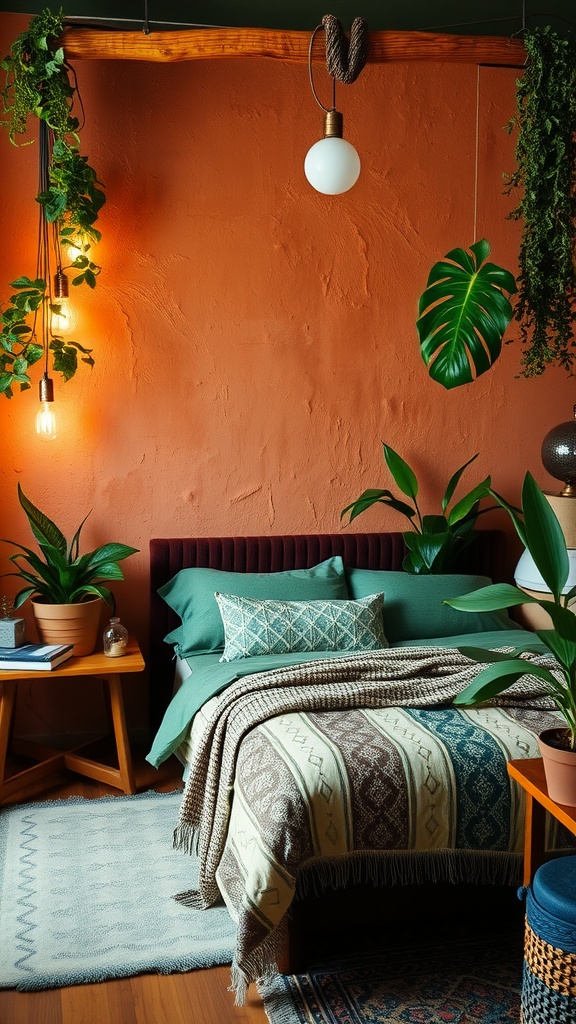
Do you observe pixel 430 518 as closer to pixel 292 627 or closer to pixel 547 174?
pixel 292 627

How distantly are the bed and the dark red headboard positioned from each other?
0.43ft

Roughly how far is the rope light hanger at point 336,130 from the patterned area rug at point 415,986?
234cm

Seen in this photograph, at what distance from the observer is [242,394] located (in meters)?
4.34

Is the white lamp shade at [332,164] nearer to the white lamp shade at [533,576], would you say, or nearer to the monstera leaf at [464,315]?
the monstera leaf at [464,315]

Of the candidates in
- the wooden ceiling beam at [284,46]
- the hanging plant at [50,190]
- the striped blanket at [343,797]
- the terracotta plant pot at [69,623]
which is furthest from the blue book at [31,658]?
the wooden ceiling beam at [284,46]

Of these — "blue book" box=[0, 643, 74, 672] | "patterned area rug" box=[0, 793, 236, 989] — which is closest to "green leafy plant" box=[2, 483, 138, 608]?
"blue book" box=[0, 643, 74, 672]

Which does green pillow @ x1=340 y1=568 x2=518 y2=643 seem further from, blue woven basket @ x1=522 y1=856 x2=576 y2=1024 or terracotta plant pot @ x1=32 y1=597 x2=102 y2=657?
blue woven basket @ x1=522 y1=856 x2=576 y2=1024

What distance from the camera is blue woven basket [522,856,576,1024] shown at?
202 centimetres

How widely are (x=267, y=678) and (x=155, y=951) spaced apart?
0.89 metres

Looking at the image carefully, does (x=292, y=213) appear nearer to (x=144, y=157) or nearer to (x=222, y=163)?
(x=222, y=163)

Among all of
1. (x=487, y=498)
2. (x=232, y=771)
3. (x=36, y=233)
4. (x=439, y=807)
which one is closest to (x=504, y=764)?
(x=439, y=807)

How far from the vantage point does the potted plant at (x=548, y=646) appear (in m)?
2.05

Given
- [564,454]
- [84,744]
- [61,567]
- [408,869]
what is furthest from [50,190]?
[408,869]

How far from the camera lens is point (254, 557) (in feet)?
14.2
